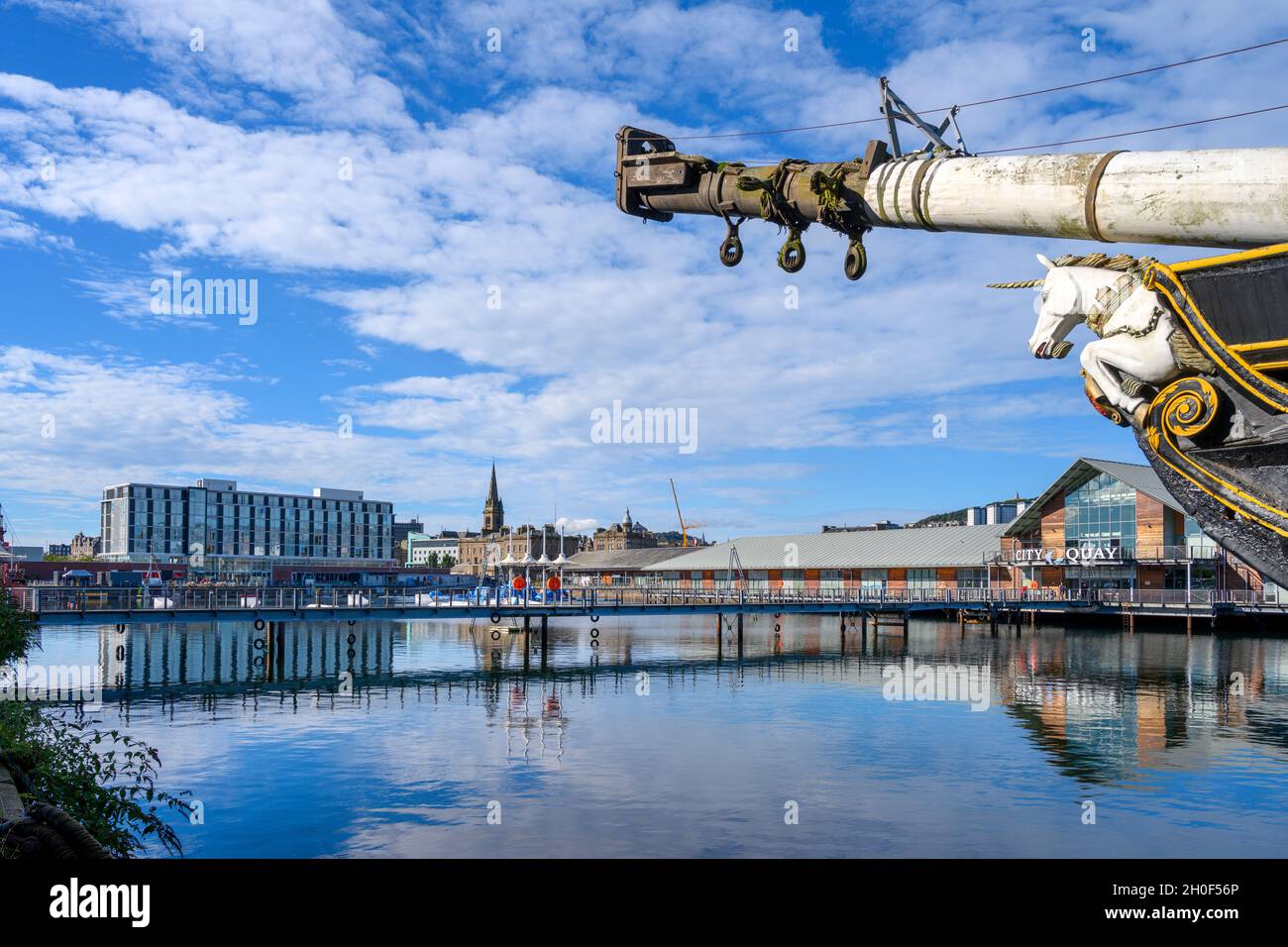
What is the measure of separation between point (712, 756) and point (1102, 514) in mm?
60008

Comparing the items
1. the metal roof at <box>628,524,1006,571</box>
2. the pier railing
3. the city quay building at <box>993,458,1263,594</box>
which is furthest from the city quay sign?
the metal roof at <box>628,524,1006,571</box>

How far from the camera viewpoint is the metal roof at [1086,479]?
75000mm

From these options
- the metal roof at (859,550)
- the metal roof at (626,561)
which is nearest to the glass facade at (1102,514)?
the metal roof at (859,550)

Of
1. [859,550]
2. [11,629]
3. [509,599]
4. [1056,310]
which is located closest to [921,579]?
[859,550]

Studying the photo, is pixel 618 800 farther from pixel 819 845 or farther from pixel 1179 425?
pixel 1179 425

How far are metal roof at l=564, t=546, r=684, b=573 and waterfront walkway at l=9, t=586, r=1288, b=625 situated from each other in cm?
4257

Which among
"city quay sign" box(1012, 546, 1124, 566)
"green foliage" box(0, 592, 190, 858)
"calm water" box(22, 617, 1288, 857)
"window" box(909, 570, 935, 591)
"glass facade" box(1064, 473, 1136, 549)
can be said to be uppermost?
"glass facade" box(1064, 473, 1136, 549)

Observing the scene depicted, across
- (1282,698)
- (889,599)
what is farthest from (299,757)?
(889,599)

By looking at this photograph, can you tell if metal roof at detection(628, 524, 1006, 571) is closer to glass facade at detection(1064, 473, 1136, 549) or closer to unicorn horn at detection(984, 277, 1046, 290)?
glass facade at detection(1064, 473, 1136, 549)

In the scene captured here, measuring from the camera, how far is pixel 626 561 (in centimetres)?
12738

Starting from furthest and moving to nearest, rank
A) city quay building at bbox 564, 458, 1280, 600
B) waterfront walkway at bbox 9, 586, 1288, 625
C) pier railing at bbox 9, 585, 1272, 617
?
city quay building at bbox 564, 458, 1280, 600
pier railing at bbox 9, 585, 1272, 617
waterfront walkway at bbox 9, 586, 1288, 625

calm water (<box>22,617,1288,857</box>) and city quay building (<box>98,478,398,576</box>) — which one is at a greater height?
city quay building (<box>98,478,398,576</box>)

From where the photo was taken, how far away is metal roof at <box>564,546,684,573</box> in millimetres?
124000
